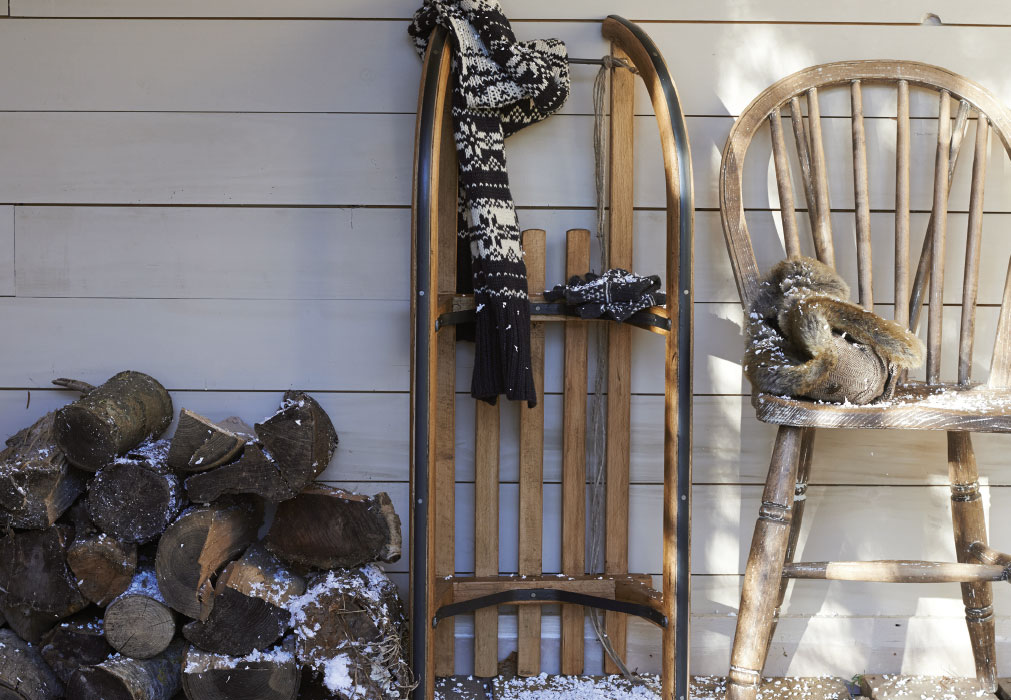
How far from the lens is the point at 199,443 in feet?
3.95

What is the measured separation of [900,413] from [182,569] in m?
1.10

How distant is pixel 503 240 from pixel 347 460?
519 millimetres

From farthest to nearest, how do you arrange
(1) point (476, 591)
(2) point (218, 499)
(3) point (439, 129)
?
(1) point (476, 591) → (2) point (218, 499) → (3) point (439, 129)

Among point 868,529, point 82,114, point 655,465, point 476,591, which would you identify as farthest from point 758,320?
point 82,114

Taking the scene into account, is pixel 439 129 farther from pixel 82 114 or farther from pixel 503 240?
pixel 82 114

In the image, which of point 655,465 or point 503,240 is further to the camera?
point 655,465

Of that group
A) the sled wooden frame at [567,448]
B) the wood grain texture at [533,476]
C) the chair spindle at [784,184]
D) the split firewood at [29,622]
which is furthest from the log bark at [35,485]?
the chair spindle at [784,184]

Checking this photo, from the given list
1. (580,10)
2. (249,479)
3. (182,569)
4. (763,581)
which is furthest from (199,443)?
(580,10)

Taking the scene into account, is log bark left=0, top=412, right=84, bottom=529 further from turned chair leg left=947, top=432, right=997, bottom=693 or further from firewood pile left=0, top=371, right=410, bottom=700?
turned chair leg left=947, top=432, right=997, bottom=693

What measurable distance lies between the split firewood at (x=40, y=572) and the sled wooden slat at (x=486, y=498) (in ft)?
2.17

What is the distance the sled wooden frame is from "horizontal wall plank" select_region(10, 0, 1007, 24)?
115 millimetres

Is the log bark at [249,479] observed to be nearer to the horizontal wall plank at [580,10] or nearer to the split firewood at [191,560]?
the split firewood at [191,560]

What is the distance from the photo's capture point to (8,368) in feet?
4.66

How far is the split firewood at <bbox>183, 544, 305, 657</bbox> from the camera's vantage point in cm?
121
